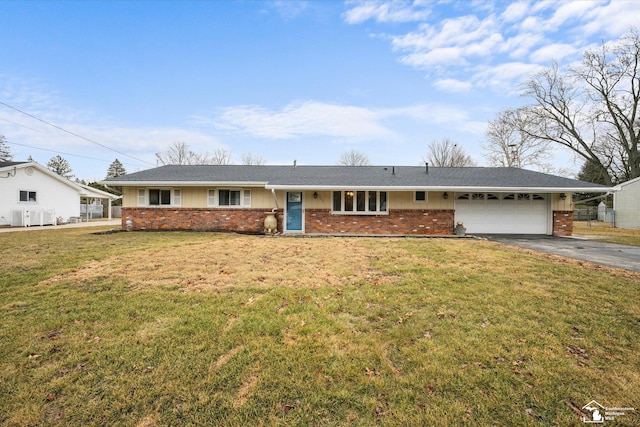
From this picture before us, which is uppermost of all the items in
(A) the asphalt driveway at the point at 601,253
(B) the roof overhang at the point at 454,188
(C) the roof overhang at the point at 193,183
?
(C) the roof overhang at the point at 193,183

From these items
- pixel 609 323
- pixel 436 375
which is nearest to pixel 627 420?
pixel 436 375

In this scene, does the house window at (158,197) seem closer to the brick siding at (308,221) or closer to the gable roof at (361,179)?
the brick siding at (308,221)

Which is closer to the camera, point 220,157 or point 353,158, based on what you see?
point 353,158

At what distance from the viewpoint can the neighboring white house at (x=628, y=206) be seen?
2006 centimetres

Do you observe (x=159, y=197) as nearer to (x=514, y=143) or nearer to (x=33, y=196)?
(x=33, y=196)

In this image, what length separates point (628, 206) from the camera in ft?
67.3

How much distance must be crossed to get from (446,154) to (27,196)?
38971 millimetres

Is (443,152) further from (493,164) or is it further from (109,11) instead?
(109,11)

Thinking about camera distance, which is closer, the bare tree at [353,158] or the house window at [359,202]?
the house window at [359,202]

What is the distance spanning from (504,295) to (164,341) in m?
5.15

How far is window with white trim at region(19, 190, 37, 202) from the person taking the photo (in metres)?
18.6

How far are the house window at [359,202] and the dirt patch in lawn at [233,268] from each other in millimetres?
4896

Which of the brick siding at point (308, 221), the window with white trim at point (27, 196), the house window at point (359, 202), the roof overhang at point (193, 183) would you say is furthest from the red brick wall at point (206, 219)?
the window with white trim at point (27, 196)

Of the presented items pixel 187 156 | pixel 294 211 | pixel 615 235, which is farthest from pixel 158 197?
pixel 187 156
